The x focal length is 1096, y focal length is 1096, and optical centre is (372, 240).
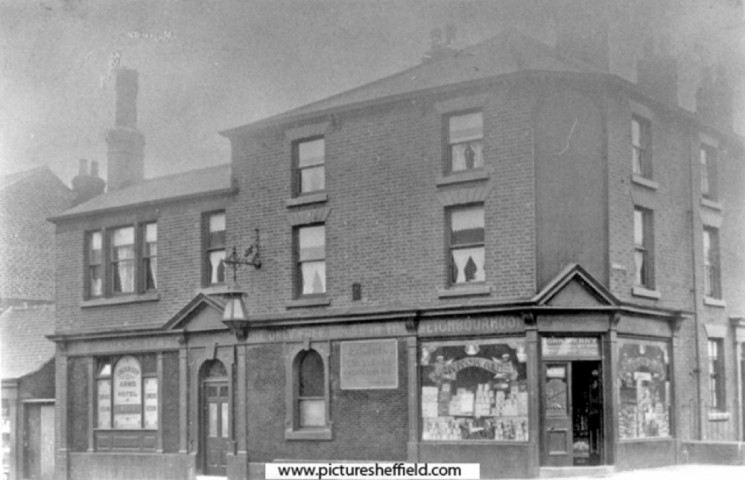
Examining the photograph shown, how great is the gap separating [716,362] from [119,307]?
16.1 m

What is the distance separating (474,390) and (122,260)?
11384 mm

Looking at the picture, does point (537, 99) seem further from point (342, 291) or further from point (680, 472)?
point (680, 472)

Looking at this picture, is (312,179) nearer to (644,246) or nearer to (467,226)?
(467,226)

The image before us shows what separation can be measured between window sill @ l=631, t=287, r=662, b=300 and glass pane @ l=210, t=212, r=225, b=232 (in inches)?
419

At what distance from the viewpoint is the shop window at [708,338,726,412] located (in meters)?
28.4

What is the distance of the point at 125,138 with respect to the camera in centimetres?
3444

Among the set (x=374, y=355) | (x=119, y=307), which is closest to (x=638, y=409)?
(x=374, y=355)

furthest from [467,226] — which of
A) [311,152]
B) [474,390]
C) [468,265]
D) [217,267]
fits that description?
[217,267]

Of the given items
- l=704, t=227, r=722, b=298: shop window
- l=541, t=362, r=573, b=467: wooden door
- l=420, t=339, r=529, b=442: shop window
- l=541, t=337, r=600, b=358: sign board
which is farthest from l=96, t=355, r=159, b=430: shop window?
l=704, t=227, r=722, b=298: shop window

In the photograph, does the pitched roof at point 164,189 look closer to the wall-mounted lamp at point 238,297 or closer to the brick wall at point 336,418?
the wall-mounted lamp at point 238,297

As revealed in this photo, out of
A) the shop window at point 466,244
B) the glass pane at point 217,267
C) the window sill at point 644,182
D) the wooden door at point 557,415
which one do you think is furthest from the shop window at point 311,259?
the window sill at point 644,182

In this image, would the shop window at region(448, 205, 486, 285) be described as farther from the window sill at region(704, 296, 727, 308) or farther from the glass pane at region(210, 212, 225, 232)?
the window sill at region(704, 296, 727, 308)

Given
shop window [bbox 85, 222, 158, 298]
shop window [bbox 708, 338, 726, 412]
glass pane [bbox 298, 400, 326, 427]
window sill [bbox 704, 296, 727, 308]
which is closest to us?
glass pane [bbox 298, 400, 326, 427]

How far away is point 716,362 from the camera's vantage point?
28750 mm
